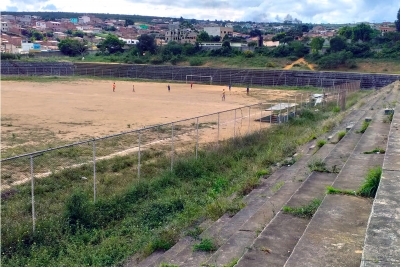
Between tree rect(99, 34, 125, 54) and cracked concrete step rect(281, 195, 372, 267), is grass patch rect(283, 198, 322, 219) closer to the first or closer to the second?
cracked concrete step rect(281, 195, 372, 267)

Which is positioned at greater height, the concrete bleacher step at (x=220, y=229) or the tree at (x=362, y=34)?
the tree at (x=362, y=34)

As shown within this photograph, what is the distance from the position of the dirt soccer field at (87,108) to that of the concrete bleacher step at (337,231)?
1792 centimetres

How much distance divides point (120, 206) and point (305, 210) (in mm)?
5682

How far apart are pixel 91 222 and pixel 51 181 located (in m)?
3.79

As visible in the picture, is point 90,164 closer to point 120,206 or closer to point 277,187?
Answer: point 120,206

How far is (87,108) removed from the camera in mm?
39406

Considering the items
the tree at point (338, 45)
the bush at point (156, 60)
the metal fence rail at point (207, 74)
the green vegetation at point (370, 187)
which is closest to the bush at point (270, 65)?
the metal fence rail at point (207, 74)

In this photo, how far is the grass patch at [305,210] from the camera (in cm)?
880

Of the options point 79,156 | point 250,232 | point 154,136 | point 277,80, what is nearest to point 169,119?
point 154,136

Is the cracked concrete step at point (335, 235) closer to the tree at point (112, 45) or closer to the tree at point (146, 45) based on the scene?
the tree at point (146, 45)

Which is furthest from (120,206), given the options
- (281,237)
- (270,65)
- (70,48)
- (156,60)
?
(70,48)

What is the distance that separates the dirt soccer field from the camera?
2673 centimetres

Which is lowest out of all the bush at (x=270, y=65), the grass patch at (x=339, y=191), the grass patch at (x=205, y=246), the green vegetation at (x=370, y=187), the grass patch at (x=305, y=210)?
the grass patch at (x=205, y=246)

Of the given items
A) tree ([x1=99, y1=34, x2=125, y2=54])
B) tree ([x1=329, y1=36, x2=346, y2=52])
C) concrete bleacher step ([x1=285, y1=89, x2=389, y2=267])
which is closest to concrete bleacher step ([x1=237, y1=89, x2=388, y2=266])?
concrete bleacher step ([x1=285, y1=89, x2=389, y2=267])
